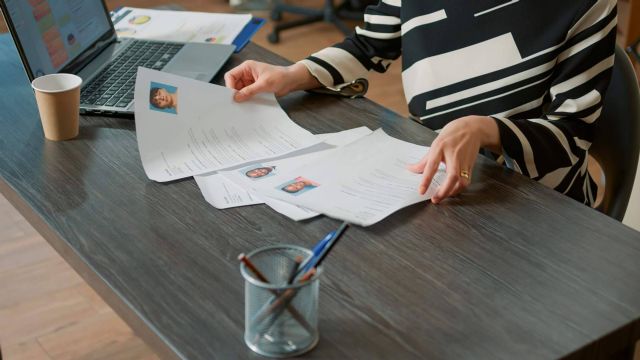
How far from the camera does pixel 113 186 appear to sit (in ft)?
3.91

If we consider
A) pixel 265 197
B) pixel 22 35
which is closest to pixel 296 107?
pixel 265 197

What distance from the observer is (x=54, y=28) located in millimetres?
1500

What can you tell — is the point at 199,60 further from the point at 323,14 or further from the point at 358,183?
the point at 323,14

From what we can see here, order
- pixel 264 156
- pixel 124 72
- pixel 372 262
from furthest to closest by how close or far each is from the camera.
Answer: pixel 124 72, pixel 264 156, pixel 372 262

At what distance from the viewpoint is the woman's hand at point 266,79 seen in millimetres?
1432

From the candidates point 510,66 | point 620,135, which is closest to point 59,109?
point 510,66

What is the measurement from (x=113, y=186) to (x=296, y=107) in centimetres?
39

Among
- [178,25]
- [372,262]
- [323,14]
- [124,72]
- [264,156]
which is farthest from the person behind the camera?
[323,14]

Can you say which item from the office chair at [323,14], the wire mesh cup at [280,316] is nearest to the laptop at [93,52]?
the wire mesh cup at [280,316]

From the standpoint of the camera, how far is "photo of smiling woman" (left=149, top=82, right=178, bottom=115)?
1341mm

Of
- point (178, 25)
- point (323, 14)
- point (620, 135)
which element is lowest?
point (323, 14)

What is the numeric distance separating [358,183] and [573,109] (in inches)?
14.6

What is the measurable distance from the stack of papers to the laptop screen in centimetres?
21

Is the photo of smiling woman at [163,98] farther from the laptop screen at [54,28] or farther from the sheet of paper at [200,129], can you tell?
the laptop screen at [54,28]
